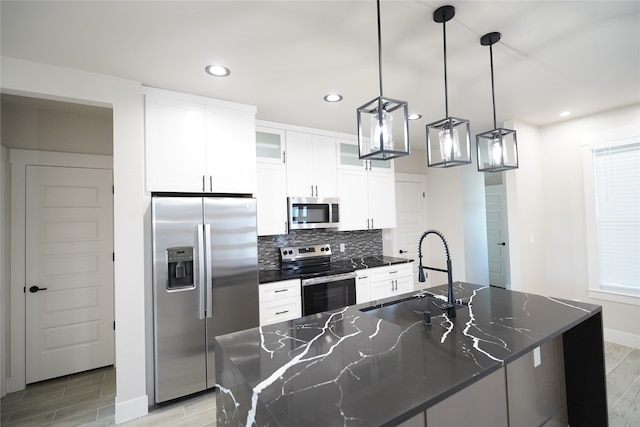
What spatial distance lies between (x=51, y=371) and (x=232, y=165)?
8.72ft

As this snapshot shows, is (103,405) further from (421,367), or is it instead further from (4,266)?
(421,367)

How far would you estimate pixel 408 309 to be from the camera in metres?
2.04

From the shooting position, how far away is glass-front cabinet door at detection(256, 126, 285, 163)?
132 inches

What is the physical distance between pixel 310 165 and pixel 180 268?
1.90 m

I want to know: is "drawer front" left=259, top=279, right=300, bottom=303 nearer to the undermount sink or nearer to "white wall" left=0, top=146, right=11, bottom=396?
the undermount sink

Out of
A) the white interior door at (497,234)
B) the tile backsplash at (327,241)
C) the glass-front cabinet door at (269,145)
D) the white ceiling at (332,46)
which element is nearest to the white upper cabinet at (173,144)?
the white ceiling at (332,46)

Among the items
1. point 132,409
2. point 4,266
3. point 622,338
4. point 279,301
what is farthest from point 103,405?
point 622,338

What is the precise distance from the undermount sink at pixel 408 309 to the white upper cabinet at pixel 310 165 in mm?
1912

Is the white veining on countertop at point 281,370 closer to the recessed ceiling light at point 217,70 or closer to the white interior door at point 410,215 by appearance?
the recessed ceiling light at point 217,70

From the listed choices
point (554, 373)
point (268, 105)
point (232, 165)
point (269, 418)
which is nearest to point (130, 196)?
point (232, 165)

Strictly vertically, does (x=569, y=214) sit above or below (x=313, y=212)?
below

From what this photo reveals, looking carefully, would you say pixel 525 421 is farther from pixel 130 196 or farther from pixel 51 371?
pixel 51 371

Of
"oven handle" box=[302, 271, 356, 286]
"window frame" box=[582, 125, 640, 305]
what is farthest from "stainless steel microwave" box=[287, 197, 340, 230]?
"window frame" box=[582, 125, 640, 305]

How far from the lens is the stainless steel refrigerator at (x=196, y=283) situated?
2402 millimetres
